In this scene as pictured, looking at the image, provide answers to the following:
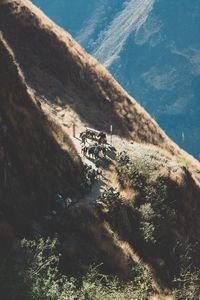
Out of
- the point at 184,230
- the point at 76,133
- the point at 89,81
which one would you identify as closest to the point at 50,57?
the point at 89,81

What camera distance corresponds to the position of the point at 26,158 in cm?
2361

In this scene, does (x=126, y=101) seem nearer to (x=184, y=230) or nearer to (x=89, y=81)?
(x=89, y=81)

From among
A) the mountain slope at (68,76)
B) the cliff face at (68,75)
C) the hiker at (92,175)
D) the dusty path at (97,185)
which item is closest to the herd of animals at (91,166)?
the hiker at (92,175)

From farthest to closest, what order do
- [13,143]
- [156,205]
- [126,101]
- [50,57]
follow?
[126,101] → [50,57] → [156,205] → [13,143]

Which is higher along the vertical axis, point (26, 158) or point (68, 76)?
point (68, 76)

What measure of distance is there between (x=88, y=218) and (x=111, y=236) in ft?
3.51

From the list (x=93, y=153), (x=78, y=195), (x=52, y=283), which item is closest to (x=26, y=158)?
(x=78, y=195)

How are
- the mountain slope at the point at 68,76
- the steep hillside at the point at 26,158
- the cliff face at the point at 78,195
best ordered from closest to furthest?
1. the steep hillside at the point at 26,158
2. the cliff face at the point at 78,195
3. the mountain slope at the point at 68,76

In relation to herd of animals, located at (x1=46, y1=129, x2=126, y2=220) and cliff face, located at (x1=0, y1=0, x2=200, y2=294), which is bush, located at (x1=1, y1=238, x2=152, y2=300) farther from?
herd of animals, located at (x1=46, y1=129, x2=126, y2=220)

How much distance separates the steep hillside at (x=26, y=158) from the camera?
21.5m

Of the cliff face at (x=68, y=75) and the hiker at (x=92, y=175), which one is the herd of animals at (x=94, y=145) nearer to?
the hiker at (x=92, y=175)

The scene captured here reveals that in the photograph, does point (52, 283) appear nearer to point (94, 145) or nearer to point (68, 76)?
point (94, 145)

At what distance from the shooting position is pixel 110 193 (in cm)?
2652

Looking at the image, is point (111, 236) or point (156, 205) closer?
point (111, 236)
